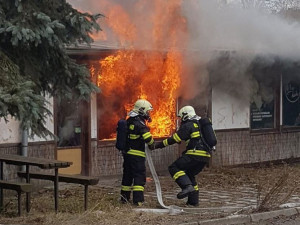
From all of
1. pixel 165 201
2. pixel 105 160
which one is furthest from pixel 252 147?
pixel 165 201

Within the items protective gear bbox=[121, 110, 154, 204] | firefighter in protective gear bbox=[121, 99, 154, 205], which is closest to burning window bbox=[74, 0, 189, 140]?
firefighter in protective gear bbox=[121, 99, 154, 205]

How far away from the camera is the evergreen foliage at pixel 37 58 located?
6527 millimetres

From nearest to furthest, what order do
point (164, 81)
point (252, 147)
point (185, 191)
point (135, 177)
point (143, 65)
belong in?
point (185, 191)
point (135, 177)
point (143, 65)
point (164, 81)
point (252, 147)

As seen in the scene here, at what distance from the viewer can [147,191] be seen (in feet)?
35.7

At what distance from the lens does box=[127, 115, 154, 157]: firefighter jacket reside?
9.13m

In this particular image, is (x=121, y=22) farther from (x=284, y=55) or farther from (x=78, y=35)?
(x=284, y=55)

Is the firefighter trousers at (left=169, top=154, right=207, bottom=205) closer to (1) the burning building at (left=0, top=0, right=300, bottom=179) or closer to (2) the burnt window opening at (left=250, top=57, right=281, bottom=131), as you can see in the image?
(1) the burning building at (left=0, top=0, right=300, bottom=179)

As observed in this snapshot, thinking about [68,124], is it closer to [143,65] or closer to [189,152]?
[143,65]

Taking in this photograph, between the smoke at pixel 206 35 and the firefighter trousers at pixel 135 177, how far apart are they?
115 inches

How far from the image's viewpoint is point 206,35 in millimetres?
12375

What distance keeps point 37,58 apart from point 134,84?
4.83 m

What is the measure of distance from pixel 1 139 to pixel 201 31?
16.0 feet

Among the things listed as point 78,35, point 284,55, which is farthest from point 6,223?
point 284,55

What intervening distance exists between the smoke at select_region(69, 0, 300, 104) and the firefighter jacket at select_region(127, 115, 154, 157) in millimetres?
2477
